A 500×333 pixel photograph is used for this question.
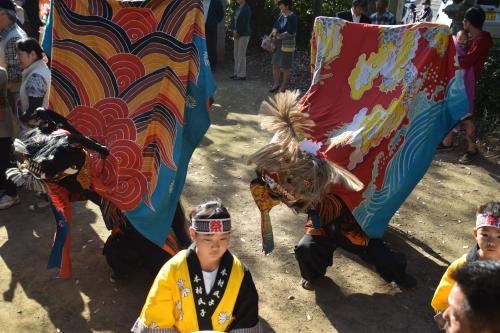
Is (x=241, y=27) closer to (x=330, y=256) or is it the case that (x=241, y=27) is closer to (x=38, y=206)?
(x=38, y=206)

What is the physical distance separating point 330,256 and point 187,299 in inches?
60.1

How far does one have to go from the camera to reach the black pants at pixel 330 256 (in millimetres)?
4145

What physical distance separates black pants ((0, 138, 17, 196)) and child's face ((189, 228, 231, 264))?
3200 millimetres

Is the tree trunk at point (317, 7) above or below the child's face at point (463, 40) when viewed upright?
above

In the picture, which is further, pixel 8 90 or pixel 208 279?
pixel 8 90

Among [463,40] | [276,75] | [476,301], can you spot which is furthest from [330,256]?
[276,75]

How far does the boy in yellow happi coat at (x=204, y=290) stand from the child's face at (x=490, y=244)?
137 centimetres

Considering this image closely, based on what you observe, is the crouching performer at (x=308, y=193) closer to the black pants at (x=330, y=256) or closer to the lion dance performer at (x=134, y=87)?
the black pants at (x=330, y=256)

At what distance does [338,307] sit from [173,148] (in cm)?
175

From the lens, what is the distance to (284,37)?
9562 millimetres

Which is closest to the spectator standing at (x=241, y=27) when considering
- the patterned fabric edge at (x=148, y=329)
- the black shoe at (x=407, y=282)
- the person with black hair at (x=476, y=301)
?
the black shoe at (x=407, y=282)

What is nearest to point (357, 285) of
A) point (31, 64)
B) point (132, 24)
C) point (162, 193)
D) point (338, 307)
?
point (338, 307)

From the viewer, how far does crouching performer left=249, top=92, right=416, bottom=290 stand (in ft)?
12.1

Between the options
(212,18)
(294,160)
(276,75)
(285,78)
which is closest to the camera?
(294,160)
